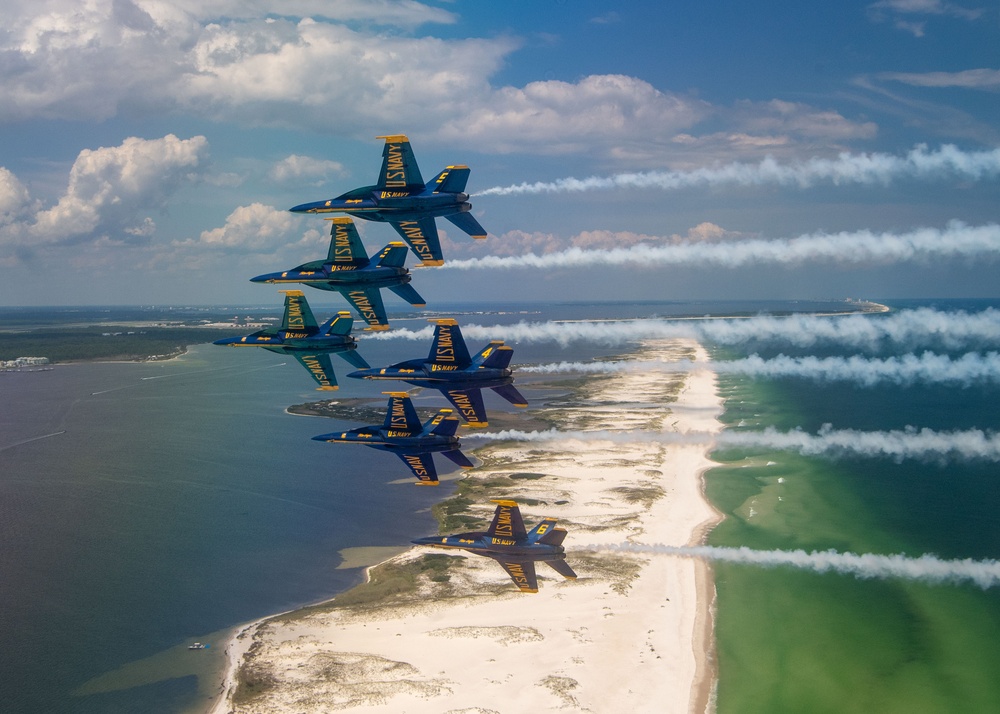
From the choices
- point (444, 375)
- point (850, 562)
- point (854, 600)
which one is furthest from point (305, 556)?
point (850, 562)

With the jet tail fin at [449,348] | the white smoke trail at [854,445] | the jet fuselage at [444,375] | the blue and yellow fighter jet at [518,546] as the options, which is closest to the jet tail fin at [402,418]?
the jet fuselage at [444,375]

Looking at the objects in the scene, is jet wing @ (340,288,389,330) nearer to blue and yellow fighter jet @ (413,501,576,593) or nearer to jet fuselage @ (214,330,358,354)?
jet fuselage @ (214,330,358,354)

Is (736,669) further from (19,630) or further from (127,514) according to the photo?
(127,514)

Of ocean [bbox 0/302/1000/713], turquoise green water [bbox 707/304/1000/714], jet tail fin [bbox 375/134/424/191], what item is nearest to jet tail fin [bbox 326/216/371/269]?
jet tail fin [bbox 375/134/424/191]

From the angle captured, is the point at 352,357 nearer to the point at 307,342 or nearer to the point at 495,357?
the point at 307,342

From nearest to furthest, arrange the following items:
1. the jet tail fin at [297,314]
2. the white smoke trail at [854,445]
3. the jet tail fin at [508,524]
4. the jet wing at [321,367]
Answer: the jet tail fin at [297,314] → the jet wing at [321,367] → the jet tail fin at [508,524] → the white smoke trail at [854,445]

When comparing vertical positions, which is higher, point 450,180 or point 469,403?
point 450,180

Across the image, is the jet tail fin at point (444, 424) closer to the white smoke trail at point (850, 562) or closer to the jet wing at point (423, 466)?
the jet wing at point (423, 466)
